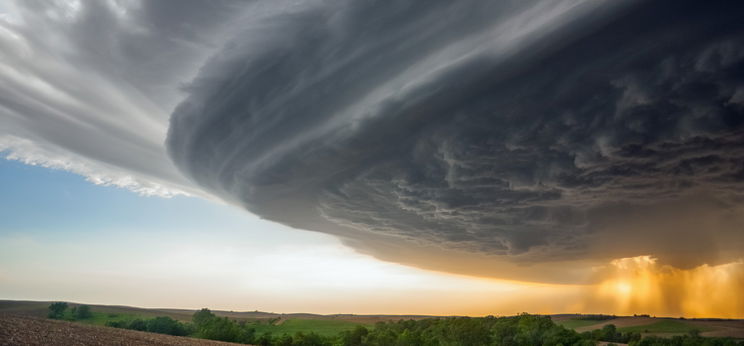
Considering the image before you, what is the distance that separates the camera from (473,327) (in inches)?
4855

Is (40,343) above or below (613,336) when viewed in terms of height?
above

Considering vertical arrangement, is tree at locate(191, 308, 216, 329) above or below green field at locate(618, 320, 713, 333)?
above

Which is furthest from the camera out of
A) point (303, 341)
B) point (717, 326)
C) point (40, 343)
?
point (717, 326)

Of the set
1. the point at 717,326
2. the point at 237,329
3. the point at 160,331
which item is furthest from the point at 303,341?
the point at 717,326

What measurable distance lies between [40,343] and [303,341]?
7317 cm

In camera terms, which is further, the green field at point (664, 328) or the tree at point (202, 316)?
the green field at point (664, 328)

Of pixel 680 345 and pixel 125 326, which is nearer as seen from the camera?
pixel 680 345

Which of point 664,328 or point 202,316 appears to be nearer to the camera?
point 202,316

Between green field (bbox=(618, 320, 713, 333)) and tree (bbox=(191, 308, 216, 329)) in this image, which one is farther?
green field (bbox=(618, 320, 713, 333))

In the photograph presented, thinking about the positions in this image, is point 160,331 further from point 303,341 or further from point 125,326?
point 303,341

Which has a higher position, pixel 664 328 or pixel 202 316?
pixel 202 316

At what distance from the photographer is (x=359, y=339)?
120938 millimetres

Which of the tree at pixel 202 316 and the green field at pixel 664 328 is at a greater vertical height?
the tree at pixel 202 316

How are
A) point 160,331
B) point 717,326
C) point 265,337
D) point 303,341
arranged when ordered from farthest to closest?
point 717,326, point 160,331, point 265,337, point 303,341
